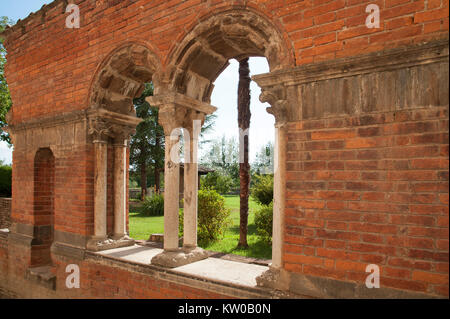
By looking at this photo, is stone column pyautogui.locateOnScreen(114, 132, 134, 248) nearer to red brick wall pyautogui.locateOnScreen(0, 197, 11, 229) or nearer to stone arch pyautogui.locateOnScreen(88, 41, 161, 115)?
stone arch pyautogui.locateOnScreen(88, 41, 161, 115)

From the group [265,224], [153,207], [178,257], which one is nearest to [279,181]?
[178,257]

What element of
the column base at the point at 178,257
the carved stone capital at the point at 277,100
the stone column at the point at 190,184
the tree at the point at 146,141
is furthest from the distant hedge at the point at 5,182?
the carved stone capital at the point at 277,100

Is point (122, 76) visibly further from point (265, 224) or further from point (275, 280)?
point (265, 224)

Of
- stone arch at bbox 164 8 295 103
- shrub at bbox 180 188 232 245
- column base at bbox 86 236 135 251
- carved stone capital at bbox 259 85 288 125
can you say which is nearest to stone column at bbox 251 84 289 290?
carved stone capital at bbox 259 85 288 125

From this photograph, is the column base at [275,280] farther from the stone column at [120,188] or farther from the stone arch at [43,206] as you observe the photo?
the stone arch at [43,206]

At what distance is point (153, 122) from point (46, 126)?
1633 cm

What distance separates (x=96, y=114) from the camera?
15.5 feet

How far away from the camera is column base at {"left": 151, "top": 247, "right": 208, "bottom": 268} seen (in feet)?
12.6

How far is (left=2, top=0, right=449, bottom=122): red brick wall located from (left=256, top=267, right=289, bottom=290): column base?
2088mm

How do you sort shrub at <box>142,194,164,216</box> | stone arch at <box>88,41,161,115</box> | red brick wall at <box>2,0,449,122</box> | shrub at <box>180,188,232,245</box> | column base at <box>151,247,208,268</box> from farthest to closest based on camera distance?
shrub at <box>142,194,164,216</box>, shrub at <box>180,188,232,245</box>, stone arch at <box>88,41,161,115</box>, column base at <box>151,247,208,268</box>, red brick wall at <box>2,0,449,122</box>

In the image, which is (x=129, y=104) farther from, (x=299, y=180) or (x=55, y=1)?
(x=299, y=180)

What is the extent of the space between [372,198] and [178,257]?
8.13ft
